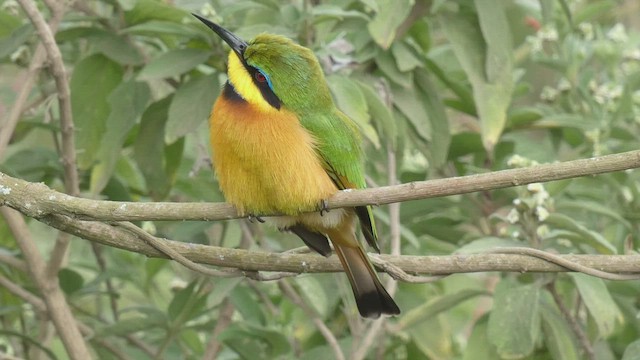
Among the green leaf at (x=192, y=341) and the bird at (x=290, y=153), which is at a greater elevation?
the bird at (x=290, y=153)

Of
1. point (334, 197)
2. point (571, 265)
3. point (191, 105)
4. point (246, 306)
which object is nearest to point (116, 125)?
point (191, 105)

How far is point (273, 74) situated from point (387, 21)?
59cm

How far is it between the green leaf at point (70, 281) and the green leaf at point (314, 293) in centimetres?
68

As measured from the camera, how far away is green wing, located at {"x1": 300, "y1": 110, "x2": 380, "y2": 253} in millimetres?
2562

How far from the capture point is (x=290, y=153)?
2.48 metres

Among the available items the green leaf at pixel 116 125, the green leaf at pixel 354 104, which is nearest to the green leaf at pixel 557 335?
the green leaf at pixel 354 104

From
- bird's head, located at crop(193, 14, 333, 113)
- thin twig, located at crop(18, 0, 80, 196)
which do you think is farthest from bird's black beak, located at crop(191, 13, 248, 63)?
thin twig, located at crop(18, 0, 80, 196)

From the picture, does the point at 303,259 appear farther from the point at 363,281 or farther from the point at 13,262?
the point at 13,262

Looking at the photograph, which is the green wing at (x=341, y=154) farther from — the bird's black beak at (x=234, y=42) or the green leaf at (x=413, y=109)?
the green leaf at (x=413, y=109)

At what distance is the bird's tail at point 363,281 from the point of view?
253cm

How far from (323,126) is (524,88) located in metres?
1.36

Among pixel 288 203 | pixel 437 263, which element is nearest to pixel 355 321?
pixel 288 203

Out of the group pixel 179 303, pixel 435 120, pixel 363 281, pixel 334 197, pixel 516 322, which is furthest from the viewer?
pixel 435 120

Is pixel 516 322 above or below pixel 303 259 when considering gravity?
below
